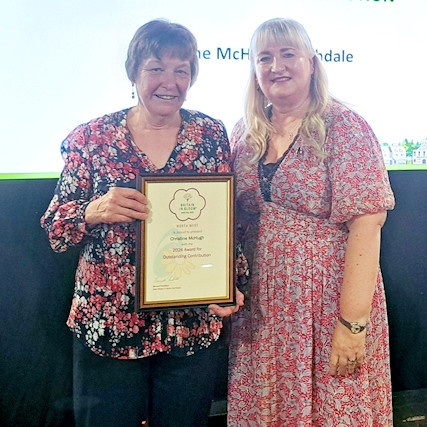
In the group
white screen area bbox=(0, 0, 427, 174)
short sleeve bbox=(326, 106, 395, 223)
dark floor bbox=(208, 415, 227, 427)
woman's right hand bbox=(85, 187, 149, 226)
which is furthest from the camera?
dark floor bbox=(208, 415, 227, 427)

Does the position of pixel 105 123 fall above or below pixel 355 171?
above

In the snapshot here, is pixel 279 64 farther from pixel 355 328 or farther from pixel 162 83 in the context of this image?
pixel 355 328

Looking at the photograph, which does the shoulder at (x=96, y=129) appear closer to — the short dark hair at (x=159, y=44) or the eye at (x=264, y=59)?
the short dark hair at (x=159, y=44)

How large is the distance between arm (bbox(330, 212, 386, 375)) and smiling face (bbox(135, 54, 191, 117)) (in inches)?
21.9

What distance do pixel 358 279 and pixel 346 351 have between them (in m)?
0.20

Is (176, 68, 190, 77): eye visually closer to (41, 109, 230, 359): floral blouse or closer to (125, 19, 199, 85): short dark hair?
(125, 19, 199, 85): short dark hair

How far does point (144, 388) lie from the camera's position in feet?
4.64

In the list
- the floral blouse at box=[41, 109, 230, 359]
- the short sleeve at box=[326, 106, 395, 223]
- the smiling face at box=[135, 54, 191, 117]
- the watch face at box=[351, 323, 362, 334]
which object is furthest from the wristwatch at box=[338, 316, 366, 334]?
the smiling face at box=[135, 54, 191, 117]

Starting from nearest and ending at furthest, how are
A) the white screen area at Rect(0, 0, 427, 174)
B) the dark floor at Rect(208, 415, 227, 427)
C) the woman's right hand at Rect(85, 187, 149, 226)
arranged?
the woman's right hand at Rect(85, 187, 149, 226), the white screen area at Rect(0, 0, 427, 174), the dark floor at Rect(208, 415, 227, 427)

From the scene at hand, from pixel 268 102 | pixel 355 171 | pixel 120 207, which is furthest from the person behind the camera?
pixel 268 102

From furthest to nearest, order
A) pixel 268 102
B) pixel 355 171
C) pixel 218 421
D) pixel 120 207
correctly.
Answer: pixel 218 421 → pixel 268 102 → pixel 355 171 → pixel 120 207

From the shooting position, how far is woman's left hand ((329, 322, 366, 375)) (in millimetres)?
1427

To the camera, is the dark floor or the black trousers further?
the dark floor

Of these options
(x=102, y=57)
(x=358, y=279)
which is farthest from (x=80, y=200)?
(x=358, y=279)
